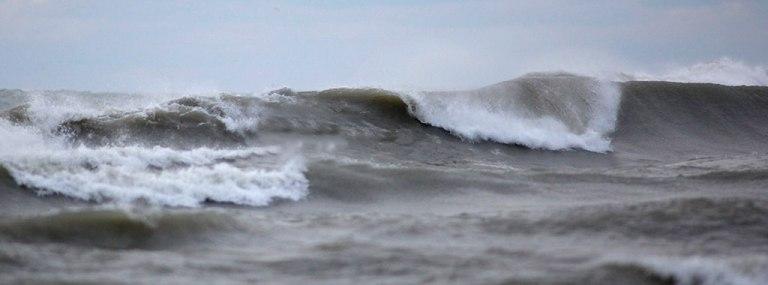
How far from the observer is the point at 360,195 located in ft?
23.4

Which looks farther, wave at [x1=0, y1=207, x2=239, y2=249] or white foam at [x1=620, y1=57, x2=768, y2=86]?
white foam at [x1=620, y1=57, x2=768, y2=86]

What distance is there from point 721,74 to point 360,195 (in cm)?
1339

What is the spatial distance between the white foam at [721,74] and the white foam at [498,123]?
550 cm

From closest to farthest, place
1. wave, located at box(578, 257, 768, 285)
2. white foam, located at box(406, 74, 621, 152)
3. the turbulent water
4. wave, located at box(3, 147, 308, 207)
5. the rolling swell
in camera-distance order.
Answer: wave, located at box(578, 257, 768, 285) → the turbulent water → wave, located at box(3, 147, 308, 207) → white foam, located at box(406, 74, 621, 152) → the rolling swell

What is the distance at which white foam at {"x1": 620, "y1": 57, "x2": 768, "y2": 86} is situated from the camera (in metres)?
17.5

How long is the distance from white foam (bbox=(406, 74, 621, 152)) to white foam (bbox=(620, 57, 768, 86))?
18.0 ft

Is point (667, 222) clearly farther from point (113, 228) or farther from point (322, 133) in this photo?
point (322, 133)

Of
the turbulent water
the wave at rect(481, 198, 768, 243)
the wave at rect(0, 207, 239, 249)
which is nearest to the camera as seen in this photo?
the turbulent water

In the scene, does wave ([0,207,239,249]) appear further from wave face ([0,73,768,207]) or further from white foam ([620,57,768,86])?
white foam ([620,57,768,86])

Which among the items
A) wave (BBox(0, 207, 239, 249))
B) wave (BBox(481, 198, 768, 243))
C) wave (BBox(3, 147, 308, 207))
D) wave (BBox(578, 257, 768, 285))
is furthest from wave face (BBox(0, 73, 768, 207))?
wave (BBox(578, 257, 768, 285))

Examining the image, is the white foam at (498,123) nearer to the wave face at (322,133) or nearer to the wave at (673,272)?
the wave face at (322,133)

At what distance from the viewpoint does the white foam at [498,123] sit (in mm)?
10930

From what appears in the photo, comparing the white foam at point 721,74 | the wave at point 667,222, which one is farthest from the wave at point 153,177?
the white foam at point 721,74

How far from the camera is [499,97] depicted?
40.3ft
